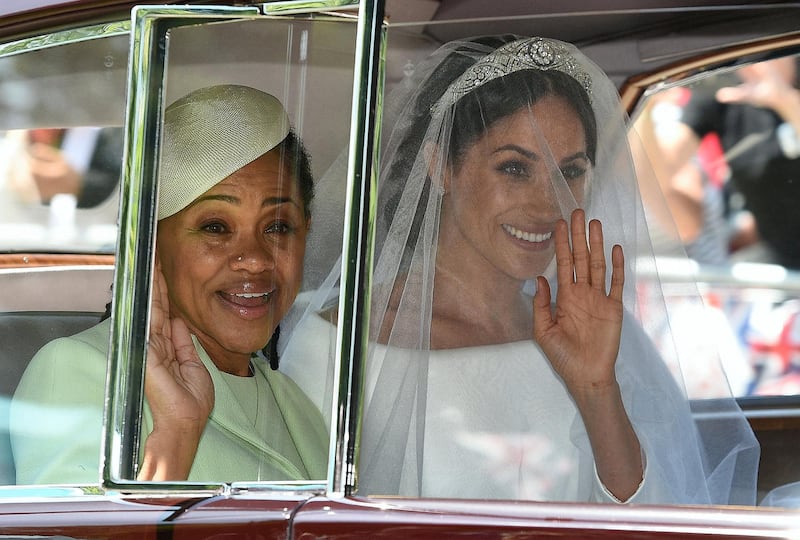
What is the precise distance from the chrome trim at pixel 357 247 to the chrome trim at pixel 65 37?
1.50 feet

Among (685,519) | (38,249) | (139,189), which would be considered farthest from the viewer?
(38,249)

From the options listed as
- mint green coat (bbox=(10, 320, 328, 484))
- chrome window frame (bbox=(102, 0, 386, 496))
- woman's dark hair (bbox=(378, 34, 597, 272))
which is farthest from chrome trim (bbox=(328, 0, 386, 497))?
woman's dark hair (bbox=(378, 34, 597, 272))

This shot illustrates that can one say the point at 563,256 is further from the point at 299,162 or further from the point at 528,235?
the point at 299,162

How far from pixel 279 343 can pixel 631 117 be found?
3.12 feet

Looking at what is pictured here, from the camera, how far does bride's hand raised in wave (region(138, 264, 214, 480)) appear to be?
5.41 ft

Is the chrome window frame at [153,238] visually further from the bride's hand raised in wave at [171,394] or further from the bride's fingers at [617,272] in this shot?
the bride's fingers at [617,272]

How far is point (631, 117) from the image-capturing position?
2254mm

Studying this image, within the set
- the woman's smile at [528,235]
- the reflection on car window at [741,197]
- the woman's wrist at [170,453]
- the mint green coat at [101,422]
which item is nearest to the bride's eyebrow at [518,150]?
the woman's smile at [528,235]

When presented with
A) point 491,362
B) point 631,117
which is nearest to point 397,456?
point 491,362

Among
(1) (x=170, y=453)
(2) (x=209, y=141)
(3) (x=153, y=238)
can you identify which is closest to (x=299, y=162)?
(2) (x=209, y=141)

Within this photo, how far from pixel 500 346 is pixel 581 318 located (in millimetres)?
198

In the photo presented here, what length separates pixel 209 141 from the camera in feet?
5.62

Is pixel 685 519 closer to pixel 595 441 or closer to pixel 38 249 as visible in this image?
pixel 595 441

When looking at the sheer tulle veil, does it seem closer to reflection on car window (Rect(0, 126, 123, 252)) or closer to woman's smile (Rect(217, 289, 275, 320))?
woman's smile (Rect(217, 289, 275, 320))
